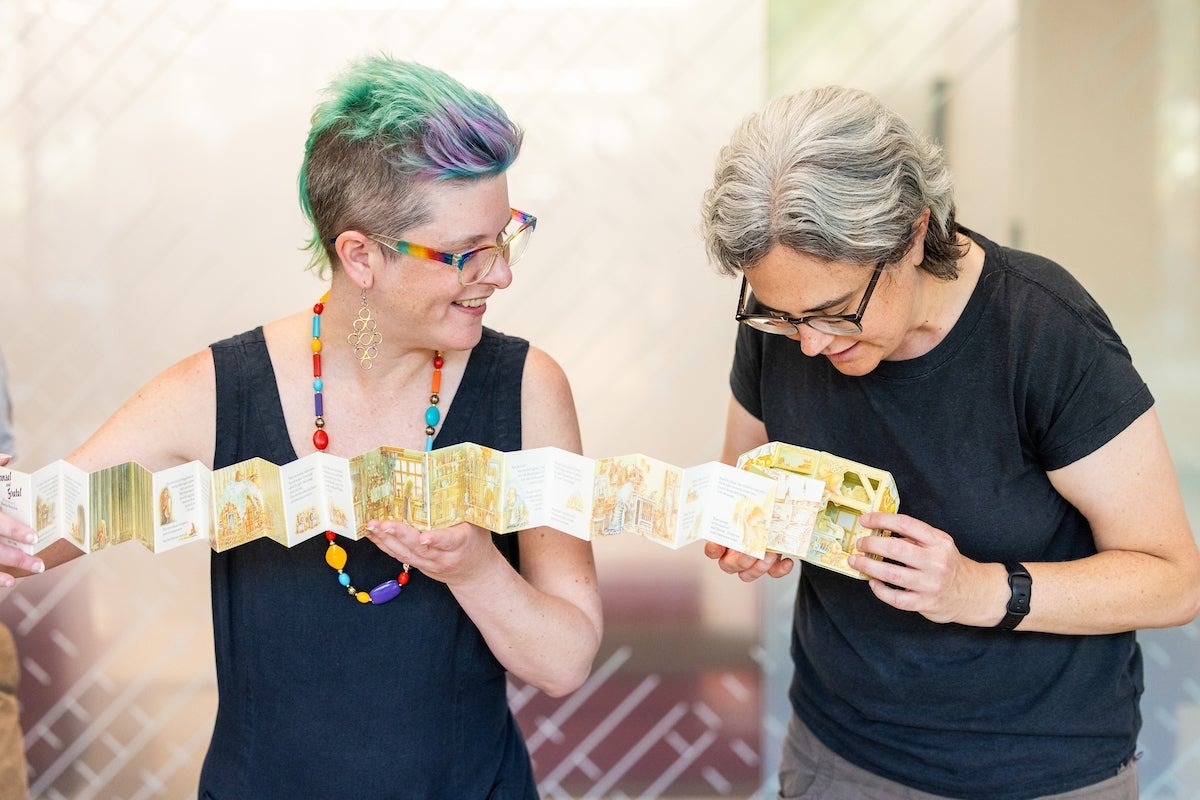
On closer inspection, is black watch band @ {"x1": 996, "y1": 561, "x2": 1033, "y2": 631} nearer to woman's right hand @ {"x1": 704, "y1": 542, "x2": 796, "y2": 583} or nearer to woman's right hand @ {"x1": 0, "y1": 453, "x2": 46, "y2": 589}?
woman's right hand @ {"x1": 704, "y1": 542, "x2": 796, "y2": 583}

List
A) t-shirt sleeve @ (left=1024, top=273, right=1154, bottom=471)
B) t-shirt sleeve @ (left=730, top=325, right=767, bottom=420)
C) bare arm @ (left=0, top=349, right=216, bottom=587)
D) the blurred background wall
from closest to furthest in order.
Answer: t-shirt sleeve @ (left=1024, top=273, right=1154, bottom=471), bare arm @ (left=0, top=349, right=216, bottom=587), t-shirt sleeve @ (left=730, top=325, right=767, bottom=420), the blurred background wall

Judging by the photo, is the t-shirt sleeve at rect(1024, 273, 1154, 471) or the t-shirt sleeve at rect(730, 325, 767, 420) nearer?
the t-shirt sleeve at rect(1024, 273, 1154, 471)

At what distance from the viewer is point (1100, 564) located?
5.91ft

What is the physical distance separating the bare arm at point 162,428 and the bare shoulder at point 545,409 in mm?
554

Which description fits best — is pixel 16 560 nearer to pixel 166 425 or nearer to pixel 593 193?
pixel 166 425

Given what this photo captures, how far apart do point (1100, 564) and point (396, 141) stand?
135 cm

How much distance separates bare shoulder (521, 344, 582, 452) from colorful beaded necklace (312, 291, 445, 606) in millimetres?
159

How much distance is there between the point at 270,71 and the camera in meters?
3.21

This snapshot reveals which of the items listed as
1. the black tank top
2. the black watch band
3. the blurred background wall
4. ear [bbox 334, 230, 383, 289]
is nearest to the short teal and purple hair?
ear [bbox 334, 230, 383, 289]

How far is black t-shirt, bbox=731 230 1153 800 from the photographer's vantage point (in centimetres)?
180

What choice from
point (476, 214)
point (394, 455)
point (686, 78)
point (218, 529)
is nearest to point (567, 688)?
point (394, 455)

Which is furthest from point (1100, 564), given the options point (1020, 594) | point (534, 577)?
point (534, 577)

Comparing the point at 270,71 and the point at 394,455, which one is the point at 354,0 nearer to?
the point at 270,71

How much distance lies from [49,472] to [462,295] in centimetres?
73
